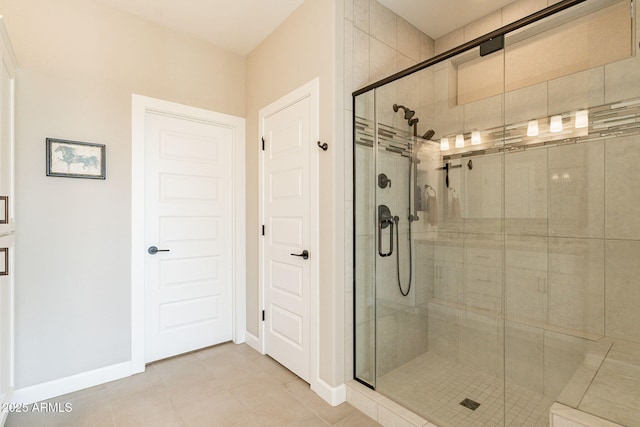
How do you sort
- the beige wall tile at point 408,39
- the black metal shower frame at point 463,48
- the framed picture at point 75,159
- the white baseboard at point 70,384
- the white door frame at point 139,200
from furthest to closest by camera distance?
the beige wall tile at point 408,39 → the white door frame at point 139,200 → the framed picture at point 75,159 → the white baseboard at point 70,384 → the black metal shower frame at point 463,48

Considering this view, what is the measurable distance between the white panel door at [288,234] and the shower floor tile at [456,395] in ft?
2.35

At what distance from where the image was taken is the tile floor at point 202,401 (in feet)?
6.31

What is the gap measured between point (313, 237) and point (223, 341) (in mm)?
1629

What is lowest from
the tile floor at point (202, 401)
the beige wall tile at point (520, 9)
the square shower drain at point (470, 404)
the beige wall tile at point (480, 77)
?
the tile floor at point (202, 401)

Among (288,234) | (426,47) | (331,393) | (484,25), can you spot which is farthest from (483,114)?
(331,393)

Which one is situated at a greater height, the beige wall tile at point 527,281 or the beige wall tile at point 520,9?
the beige wall tile at point 520,9

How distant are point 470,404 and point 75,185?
3082 mm

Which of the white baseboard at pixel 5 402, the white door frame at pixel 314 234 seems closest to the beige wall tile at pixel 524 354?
the white door frame at pixel 314 234

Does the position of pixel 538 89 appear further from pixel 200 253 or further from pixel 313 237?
pixel 200 253

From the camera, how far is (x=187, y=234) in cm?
284

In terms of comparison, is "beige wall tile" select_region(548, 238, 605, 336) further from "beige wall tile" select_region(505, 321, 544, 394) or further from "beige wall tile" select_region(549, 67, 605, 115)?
"beige wall tile" select_region(549, 67, 605, 115)

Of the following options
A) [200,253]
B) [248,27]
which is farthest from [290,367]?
[248,27]

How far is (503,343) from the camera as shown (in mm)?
1993

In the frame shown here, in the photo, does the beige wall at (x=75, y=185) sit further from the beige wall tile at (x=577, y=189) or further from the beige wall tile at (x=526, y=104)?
the beige wall tile at (x=577, y=189)
